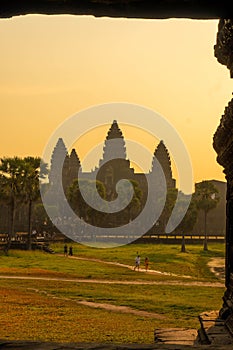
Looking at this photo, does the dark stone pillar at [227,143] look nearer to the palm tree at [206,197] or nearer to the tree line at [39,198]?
the tree line at [39,198]

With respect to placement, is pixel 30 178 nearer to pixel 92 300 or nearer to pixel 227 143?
pixel 92 300

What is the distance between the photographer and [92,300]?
816 inches

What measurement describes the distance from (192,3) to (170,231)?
258 ft

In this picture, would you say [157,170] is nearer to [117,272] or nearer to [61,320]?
[117,272]

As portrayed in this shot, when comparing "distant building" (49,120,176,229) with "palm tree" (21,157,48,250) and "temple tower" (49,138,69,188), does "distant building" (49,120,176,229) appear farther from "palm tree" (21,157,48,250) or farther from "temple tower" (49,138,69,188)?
"palm tree" (21,157,48,250)

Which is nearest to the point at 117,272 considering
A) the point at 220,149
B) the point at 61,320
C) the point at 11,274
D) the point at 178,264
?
the point at 11,274

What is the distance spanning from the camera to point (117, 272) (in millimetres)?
33625

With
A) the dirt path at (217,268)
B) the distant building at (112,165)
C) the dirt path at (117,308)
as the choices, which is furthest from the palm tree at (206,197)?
the dirt path at (117,308)

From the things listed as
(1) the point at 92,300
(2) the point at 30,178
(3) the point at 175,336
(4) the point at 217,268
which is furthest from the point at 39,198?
(3) the point at 175,336

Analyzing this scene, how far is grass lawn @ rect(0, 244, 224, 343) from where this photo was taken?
550 inches

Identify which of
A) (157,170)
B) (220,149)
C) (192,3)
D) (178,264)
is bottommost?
(178,264)

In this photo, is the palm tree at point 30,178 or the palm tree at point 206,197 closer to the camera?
the palm tree at point 30,178

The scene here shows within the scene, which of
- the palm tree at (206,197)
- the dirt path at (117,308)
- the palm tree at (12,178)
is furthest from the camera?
the palm tree at (206,197)

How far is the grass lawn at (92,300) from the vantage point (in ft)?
45.8
